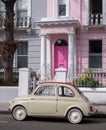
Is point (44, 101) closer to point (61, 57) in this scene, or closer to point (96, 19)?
point (61, 57)

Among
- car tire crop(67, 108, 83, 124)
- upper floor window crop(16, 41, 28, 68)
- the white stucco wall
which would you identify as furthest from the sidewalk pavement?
upper floor window crop(16, 41, 28, 68)

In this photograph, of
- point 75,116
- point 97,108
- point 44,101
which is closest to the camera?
point 75,116

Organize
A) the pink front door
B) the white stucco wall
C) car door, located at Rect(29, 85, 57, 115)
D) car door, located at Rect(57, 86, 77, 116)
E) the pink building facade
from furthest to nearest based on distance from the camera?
the pink front door < the pink building facade < the white stucco wall < car door, located at Rect(29, 85, 57, 115) < car door, located at Rect(57, 86, 77, 116)

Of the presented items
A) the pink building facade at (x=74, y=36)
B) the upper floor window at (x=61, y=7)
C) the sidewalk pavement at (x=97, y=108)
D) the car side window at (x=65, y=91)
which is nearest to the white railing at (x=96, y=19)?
the pink building facade at (x=74, y=36)

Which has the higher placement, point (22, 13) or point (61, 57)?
point (22, 13)

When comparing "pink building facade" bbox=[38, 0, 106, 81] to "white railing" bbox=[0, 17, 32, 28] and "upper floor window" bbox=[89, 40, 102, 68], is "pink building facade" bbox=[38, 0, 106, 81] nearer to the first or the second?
"upper floor window" bbox=[89, 40, 102, 68]

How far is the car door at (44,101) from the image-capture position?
48.9ft

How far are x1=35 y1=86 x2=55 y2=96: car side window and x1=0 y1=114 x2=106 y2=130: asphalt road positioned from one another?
3.31ft

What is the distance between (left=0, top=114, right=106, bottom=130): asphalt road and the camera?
13148 mm

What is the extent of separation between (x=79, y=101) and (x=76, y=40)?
11788 mm

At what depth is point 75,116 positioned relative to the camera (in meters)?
14.6

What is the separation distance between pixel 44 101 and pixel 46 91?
44cm

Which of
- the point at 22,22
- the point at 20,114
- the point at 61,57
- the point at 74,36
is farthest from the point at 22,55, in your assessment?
the point at 20,114

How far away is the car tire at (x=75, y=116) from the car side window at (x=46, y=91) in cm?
98
